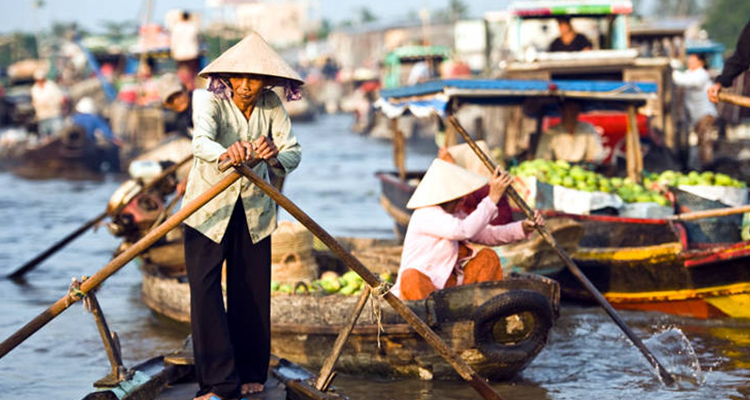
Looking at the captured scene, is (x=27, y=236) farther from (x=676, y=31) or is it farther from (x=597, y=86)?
(x=676, y=31)

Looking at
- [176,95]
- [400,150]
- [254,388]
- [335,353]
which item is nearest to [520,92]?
[400,150]

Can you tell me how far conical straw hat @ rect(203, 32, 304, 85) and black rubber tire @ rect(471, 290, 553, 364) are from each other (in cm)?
169

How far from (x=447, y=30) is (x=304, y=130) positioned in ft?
54.6

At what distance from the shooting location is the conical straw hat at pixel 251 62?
4.34 metres

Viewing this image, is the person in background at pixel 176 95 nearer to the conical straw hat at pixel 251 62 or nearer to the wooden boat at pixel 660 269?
the wooden boat at pixel 660 269

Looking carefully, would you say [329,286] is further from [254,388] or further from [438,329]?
[254,388]

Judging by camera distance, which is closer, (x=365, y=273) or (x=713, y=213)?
(x=365, y=273)

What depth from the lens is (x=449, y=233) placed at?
571cm

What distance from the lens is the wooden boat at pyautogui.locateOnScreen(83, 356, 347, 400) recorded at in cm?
464

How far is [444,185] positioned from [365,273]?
1.37 m

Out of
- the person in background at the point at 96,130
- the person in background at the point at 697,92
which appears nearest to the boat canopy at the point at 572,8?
the person in background at the point at 697,92

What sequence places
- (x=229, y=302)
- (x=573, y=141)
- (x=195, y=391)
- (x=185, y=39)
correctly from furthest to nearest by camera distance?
(x=185, y=39) < (x=573, y=141) < (x=195, y=391) < (x=229, y=302)

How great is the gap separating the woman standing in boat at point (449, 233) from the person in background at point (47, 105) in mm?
15485

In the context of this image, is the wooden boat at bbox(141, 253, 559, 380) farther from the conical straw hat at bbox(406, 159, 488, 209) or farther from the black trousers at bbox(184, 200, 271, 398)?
the black trousers at bbox(184, 200, 271, 398)
